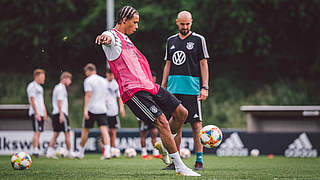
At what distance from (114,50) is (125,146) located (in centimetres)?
907

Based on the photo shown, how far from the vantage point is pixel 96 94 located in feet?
41.0

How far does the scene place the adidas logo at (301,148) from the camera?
14035 mm

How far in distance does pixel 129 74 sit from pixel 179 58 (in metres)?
1.74

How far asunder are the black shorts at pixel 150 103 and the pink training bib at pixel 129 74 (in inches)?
2.2

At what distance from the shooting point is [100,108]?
12.5 metres

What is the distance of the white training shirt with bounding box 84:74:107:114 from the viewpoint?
12438 millimetres

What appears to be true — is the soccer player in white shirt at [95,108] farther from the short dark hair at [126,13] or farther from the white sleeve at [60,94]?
the short dark hair at [126,13]

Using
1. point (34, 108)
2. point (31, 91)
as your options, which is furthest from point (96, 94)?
point (31, 91)

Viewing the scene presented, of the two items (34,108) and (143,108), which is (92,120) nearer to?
(34,108)

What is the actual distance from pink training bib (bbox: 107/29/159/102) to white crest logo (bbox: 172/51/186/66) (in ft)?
5.08

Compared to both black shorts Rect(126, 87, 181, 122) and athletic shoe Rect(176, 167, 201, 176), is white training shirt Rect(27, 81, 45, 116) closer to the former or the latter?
black shorts Rect(126, 87, 181, 122)

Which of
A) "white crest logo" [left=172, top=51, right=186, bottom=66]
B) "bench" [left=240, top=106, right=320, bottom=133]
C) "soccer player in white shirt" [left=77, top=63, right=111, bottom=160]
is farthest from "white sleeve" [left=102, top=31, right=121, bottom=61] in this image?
"bench" [left=240, top=106, right=320, bottom=133]

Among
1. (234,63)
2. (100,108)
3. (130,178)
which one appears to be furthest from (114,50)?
(234,63)

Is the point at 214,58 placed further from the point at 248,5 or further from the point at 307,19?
the point at 307,19
